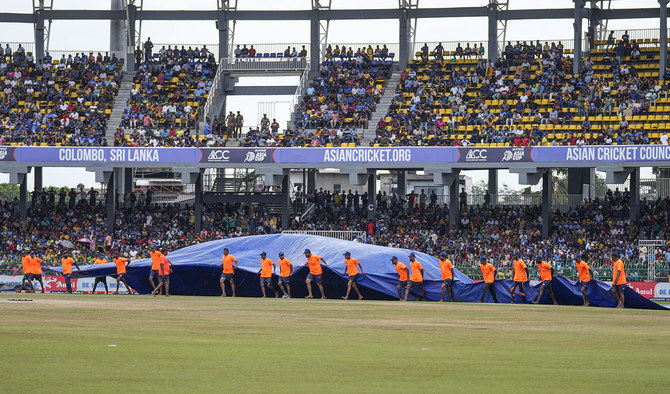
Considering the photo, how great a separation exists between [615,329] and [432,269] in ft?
43.0

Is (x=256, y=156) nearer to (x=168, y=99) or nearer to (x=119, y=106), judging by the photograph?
(x=168, y=99)

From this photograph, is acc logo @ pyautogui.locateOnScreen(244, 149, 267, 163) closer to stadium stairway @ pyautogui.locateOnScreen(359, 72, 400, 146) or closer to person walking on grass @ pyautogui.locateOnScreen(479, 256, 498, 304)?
stadium stairway @ pyautogui.locateOnScreen(359, 72, 400, 146)

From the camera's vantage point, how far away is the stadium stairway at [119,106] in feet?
164

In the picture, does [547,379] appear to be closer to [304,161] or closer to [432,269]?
[432,269]

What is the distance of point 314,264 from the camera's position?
29.0 metres

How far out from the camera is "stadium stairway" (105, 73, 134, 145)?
50.1 meters

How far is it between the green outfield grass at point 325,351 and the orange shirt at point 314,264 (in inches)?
269

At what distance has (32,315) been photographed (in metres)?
19.4

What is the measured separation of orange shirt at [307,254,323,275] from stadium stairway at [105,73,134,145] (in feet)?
74.3

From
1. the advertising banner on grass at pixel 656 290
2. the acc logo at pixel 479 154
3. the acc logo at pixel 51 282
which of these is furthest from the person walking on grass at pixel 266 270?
the acc logo at pixel 479 154

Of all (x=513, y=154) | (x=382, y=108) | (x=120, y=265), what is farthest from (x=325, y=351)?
(x=382, y=108)

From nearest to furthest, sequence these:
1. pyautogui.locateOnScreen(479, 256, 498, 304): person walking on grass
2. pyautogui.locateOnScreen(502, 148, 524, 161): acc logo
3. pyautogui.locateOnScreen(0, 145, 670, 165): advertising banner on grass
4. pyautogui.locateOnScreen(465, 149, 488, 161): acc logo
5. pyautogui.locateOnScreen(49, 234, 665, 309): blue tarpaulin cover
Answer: pyautogui.locateOnScreen(479, 256, 498, 304): person walking on grass → pyautogui.locateOnScreen(49, 234, 665, 309): blue tarpaulin cover → pyautogui.locateOnScreen(0, 145, 670, 165): advertising banner on grass → pyautogui.locateOnScreen(502, 148, 524, 161): acc logo → pyautogui.locateOnScreen(465, 149, 488, 161): acc logo

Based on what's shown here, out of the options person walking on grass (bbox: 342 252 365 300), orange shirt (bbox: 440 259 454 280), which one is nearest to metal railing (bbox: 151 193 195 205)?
person walking on grass (bbox: 342 252 365 300)

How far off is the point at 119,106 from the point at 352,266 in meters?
26.7
